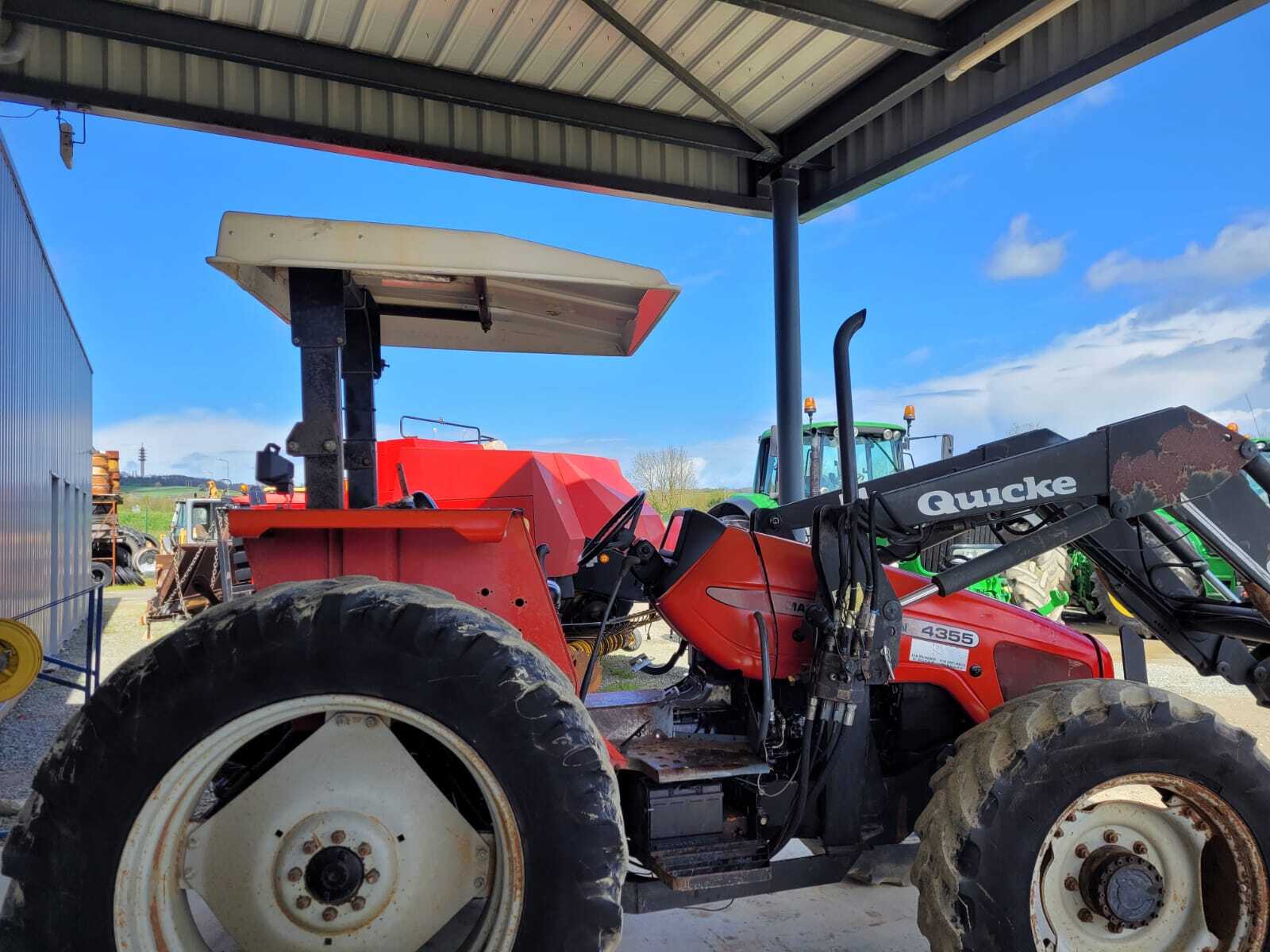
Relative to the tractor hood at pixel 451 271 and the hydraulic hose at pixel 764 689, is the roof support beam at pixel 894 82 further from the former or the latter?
the hydraulic hose at pixel 764 689

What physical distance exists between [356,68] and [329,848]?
588 centimetres

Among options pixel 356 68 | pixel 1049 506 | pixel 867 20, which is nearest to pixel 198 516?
pixel 356 68

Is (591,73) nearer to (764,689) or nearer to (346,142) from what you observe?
(346,142)

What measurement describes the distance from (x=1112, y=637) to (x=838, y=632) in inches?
386

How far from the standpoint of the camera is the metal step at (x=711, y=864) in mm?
2578

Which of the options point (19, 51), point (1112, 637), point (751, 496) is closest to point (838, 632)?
point (19, 51)

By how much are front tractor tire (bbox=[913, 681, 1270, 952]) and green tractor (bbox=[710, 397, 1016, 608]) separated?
6296 mm

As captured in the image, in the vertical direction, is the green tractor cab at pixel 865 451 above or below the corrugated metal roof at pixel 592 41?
below

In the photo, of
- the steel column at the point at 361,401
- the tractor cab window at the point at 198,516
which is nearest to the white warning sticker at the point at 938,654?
the steel column at the point at 361,401

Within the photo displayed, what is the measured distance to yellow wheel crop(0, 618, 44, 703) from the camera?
16.7ft

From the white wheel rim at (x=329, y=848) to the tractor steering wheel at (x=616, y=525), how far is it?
1.17 m

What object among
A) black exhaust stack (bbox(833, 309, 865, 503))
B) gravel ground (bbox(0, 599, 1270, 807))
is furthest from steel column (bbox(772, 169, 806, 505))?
black exhaust stack (bbox(833, 309, 865, 503))

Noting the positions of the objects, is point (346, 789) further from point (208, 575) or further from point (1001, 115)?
point (208, 575)

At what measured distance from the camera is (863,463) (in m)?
10.9
